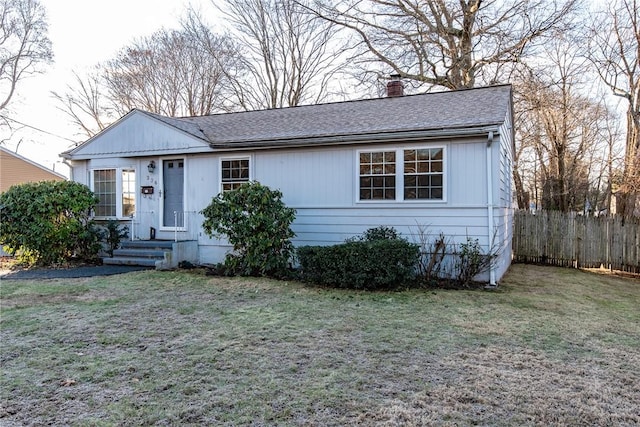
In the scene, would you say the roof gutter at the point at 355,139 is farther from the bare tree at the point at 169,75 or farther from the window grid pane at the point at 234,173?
the bare tree at the point at 169,75

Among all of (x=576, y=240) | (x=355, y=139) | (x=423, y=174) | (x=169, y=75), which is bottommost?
(x=576, y=240)

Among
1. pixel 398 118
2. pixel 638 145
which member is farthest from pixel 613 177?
pixel 398 118

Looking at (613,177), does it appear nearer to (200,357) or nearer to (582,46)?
(582,46)

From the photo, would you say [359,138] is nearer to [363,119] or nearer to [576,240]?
[363,119]

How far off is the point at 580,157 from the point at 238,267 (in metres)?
14.3

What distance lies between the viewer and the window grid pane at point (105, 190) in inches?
449

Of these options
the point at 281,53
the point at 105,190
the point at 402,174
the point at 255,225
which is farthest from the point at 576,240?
the point at 281,53

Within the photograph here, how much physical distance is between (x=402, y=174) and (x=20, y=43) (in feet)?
89.6

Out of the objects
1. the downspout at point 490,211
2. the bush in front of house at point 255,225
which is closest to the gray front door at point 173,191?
the bush in front of house at point 255,225

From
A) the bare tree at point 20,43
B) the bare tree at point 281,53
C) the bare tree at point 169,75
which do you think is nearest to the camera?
the bare tree at point 281,53

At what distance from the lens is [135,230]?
11.0 meters

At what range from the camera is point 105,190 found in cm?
1147

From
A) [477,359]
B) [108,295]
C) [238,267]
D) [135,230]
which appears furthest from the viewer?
[135,230]

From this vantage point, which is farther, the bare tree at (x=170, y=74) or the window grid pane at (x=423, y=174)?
the bare tree at (x=170, y=74)
